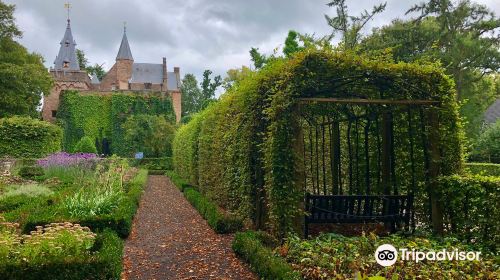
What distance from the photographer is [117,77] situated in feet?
148

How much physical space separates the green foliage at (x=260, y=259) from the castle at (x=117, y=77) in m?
33.3

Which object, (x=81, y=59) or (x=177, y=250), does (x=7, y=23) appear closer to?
(x=81, y=59)

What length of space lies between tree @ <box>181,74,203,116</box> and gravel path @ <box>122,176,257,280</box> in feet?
164

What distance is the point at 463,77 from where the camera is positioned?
24000 mm

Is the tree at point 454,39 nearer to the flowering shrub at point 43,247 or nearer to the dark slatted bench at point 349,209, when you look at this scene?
the dark slatted bench at point 349,209

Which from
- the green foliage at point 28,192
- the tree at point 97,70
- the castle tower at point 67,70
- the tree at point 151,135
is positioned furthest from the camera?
the tree at point 97,70

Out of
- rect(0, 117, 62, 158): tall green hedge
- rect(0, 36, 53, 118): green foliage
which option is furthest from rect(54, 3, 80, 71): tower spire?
rect(0, 117, 62, 158): tall green hedge

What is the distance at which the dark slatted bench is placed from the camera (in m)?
5.94

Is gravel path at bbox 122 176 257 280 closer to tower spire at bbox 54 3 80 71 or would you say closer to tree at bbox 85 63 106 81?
tower spire at bbox 54 3 80 71

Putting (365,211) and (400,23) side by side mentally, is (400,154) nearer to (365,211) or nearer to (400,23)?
(365,211)

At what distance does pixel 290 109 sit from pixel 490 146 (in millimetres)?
19198

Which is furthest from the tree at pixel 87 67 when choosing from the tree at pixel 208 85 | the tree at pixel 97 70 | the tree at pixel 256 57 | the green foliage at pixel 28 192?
the green foliage at pixel 28 192

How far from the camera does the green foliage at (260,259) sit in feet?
13.2

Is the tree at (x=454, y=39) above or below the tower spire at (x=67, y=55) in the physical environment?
below
